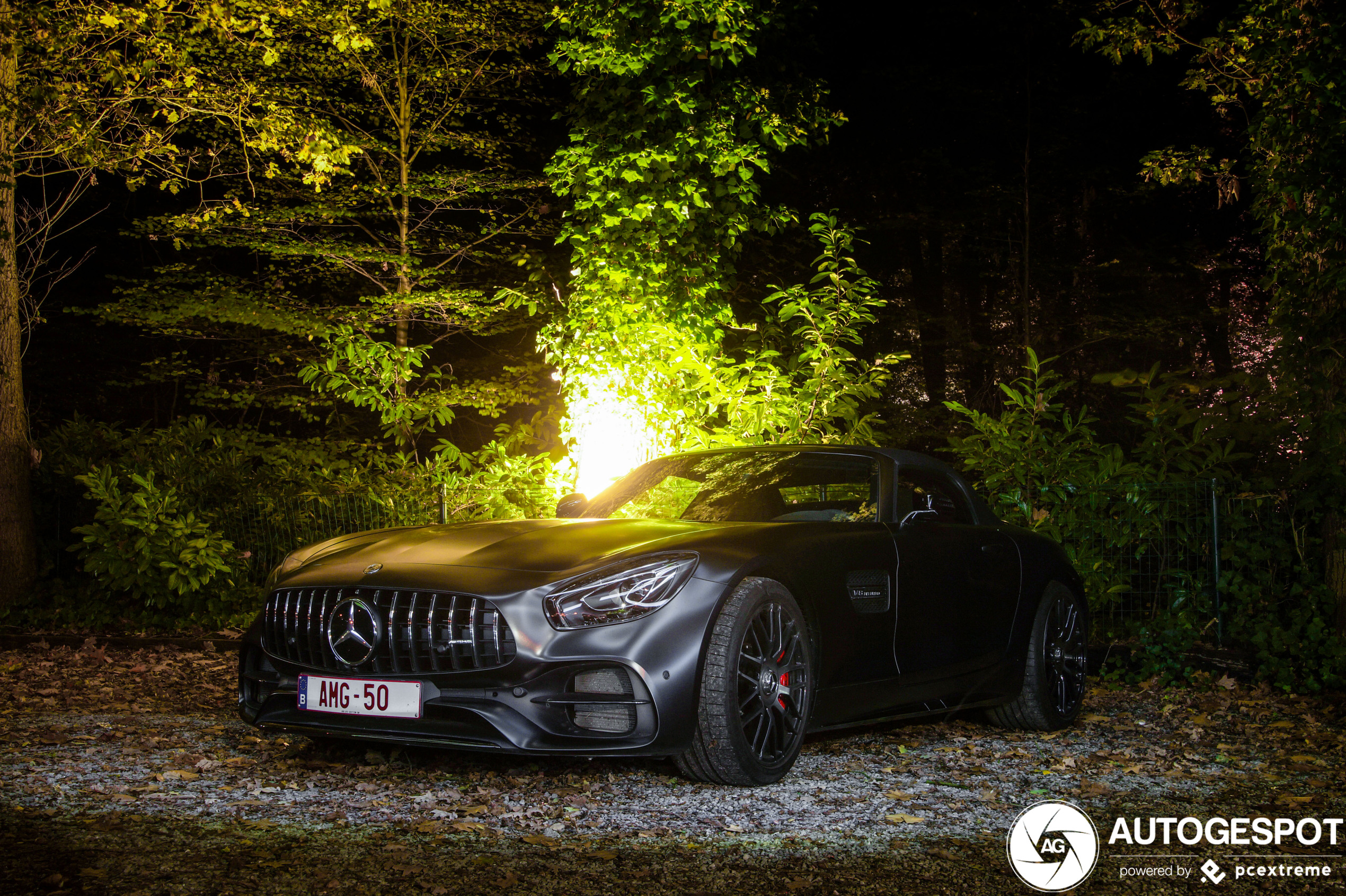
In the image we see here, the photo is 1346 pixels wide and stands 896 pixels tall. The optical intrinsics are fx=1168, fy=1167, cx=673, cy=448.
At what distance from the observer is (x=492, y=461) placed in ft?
37.1

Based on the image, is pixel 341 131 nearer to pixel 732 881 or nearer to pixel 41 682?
pixel 41 682

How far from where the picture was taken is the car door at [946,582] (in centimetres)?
523

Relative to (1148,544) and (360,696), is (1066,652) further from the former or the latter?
(360,696)

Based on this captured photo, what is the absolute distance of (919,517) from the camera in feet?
18.0

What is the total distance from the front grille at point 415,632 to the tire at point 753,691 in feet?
2.52

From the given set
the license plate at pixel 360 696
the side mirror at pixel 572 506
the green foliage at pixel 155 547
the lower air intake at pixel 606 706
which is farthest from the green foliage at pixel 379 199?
the lower air intake at pixel 606 706

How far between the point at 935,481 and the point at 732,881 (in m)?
3.23

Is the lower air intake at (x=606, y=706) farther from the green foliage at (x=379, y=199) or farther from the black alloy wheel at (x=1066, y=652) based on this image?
the green foliage at (x=379, y=199)

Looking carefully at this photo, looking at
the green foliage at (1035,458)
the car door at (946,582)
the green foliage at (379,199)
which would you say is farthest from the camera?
the green foliage at (379,199)

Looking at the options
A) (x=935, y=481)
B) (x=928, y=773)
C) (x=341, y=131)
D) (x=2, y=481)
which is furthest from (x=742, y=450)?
(x=341, y=131)

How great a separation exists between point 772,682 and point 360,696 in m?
1.54

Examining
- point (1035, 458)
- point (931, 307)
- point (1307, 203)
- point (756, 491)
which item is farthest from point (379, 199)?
point (756, 491)

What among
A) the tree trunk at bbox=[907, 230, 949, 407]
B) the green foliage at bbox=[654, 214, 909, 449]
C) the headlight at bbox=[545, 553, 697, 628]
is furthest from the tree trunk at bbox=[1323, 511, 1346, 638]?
the tree trunk at bbox=[907, 230, 949, 407]

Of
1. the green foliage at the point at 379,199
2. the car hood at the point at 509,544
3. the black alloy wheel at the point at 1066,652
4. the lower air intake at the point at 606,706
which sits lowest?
the black alloy wheel at the point at 1066,652
